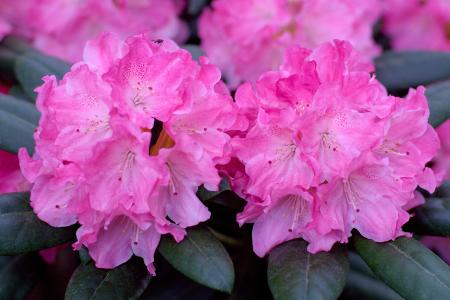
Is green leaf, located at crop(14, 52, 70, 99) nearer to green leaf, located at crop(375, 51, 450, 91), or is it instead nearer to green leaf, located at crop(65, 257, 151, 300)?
green leaf, located at crop(65, 257, 151, 300)

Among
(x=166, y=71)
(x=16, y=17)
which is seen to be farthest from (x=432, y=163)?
(x=16, y=17)

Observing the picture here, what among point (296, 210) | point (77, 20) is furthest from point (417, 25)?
point (296, 210)

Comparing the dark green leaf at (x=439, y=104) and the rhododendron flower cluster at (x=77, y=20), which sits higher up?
the dark green leaf at (x=439, y=104)

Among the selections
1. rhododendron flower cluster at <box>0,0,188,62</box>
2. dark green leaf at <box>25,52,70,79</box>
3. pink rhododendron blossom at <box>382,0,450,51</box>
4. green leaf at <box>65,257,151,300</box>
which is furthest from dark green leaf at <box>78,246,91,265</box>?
pink rhododendron blossom at <box>382,0,450,51</box>

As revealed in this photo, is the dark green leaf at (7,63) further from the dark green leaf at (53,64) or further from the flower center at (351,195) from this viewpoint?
the flower center at (351,195)

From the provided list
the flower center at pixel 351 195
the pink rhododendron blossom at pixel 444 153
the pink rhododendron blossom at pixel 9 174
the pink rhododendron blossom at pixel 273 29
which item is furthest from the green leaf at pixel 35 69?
the pink rhododendron blossom at pixel 444 153

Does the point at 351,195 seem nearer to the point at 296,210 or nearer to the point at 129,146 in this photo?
the point at 296,210
